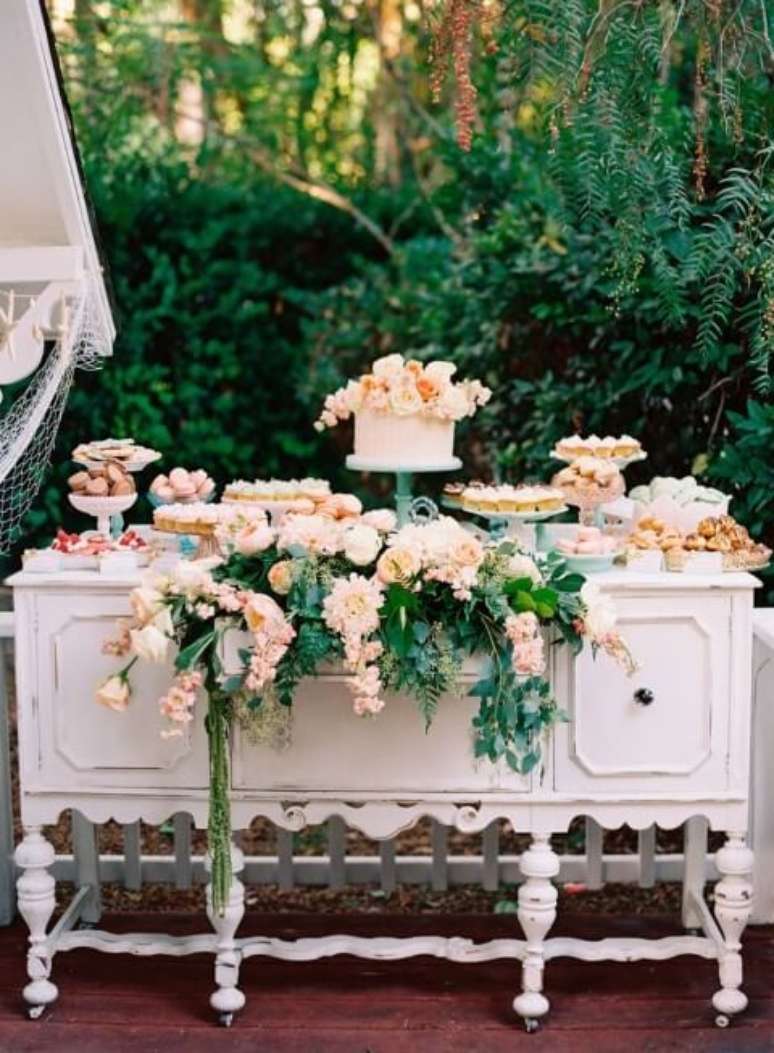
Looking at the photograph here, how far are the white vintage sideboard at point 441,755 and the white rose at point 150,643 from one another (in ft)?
0.78

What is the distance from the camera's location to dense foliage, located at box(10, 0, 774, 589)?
125 inches

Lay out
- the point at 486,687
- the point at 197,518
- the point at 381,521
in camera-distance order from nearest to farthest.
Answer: the point at 486,687, the point at 381,521, the point at 197,518

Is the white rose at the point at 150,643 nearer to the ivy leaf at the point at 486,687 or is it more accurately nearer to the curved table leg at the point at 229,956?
the curved table leg at the point at 229,956

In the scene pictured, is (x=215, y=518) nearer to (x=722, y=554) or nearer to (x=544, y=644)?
(x=544, y=644)

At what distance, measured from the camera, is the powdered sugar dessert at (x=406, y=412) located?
9.99ft

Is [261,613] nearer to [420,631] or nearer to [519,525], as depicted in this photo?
[420,631]

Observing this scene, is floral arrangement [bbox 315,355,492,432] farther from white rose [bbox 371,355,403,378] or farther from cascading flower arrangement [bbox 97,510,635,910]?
cascading flower arrangement [bbox 97,510,635,910]

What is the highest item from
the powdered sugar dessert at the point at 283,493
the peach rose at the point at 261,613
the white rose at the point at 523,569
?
the powdered sugar dessert at the point at 283,493

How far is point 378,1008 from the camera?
3105 millimetres

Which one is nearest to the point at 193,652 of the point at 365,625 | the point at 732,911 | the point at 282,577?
the point at 282,577

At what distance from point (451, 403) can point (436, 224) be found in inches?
166

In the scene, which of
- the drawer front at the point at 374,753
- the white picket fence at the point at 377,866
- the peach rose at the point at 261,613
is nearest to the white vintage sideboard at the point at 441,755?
the drawer front at the point at 374,753

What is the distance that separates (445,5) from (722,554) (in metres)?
1.23

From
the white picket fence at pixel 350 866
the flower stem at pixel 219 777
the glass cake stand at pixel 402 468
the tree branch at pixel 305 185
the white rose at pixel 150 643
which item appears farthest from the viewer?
the tree branch at pixel 305 185
